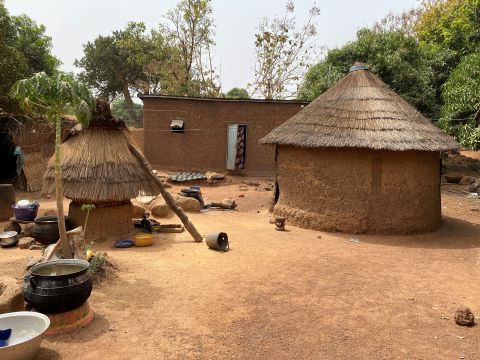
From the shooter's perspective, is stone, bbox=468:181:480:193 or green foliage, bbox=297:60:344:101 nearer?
stone, bbox=468:181:480:193

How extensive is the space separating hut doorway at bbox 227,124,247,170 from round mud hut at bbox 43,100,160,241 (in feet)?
30.8

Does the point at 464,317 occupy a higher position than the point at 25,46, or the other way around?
the point at 25,46

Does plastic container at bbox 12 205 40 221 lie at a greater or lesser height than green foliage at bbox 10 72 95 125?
lesser

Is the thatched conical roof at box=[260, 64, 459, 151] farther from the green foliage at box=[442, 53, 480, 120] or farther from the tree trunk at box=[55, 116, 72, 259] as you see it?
the green foliage at box=[442, 53, 480, 120]

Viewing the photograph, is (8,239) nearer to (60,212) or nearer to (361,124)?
(60,212)

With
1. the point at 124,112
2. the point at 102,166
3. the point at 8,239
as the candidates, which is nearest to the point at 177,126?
the point at 102,166

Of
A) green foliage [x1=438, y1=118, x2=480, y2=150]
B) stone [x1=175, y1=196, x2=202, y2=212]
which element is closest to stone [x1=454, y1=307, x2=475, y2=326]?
stone [x1=175, y1=196, x2=202, y2=212]

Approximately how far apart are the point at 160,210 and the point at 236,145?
763cm

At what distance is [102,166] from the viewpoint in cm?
815

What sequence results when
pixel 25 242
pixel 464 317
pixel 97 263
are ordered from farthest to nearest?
pixel 25 242 → pixel 97 263 → pixel 464 317

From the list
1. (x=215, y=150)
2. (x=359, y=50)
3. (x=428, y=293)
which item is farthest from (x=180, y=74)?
(x=428, y=293)

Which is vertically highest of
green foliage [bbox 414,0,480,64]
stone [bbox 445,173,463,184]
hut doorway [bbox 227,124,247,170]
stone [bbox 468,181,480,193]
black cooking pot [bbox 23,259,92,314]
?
green foliage [bbox 414,0,480,64]

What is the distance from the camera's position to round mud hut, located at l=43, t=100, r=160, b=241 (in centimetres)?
795

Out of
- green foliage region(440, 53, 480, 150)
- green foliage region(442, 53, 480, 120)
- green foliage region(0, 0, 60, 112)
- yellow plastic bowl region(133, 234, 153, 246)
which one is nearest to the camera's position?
yellow plastic bowl region(133, 234, 153, 246)
